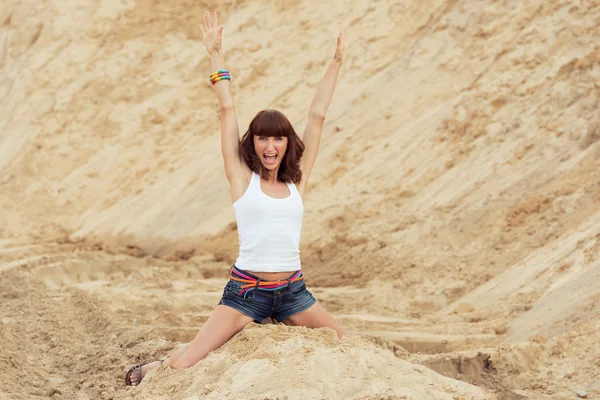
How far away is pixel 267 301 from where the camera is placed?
15.1 feet

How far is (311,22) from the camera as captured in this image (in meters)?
12.6

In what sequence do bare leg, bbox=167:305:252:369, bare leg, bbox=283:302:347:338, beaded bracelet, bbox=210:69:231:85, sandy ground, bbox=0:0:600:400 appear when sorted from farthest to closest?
1. sandy ground, bbox=0:0:600:400
2. beaded bracelet, bbox=210:69:231:85
3. bare leg, bbox=283:302:347:338
4. bare leg, bbox=167:305:252:369

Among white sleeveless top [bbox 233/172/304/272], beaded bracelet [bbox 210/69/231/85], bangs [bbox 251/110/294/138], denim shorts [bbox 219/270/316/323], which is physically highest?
beaded bracelet [bbox 210/69/231/85]

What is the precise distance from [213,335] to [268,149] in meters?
1.06

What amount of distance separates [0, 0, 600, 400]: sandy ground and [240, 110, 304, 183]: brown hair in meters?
0.91

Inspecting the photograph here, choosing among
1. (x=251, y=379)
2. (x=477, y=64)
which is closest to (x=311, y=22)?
(x=477, y=64)

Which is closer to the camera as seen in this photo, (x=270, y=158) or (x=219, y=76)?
(x=270, y=158)

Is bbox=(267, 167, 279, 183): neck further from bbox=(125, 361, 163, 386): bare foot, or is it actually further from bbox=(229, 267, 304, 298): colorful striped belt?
bbox=(125, 361, 163, 386): bare foot

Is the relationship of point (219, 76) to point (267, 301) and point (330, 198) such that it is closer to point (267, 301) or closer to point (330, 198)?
point (267, 301)

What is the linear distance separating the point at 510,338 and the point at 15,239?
7.52 m

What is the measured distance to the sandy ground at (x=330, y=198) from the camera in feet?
17.7

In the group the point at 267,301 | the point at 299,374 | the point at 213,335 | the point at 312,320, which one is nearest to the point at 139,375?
the point at 213,335

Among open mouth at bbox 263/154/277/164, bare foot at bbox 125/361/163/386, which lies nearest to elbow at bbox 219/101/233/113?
open mouth at bbox 263/154/277/164

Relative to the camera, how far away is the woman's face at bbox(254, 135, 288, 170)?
15.5ft
